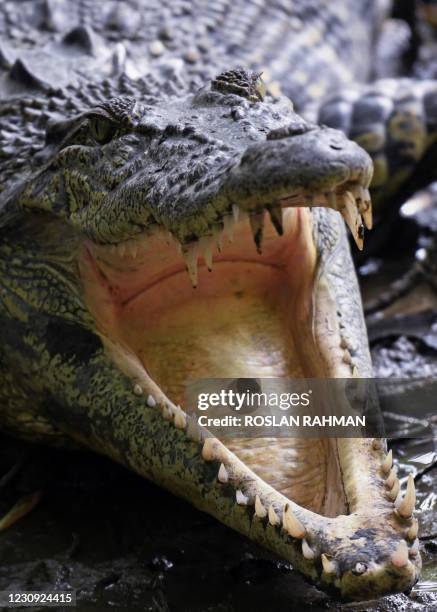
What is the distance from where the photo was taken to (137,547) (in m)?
2.87

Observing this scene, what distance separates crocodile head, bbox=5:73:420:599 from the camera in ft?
7.41

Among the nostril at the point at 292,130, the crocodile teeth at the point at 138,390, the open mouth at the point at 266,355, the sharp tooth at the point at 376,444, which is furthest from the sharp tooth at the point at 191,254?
the sharp tooth at the point at 376,444

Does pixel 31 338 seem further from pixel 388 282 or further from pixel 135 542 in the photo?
pixel 388 282

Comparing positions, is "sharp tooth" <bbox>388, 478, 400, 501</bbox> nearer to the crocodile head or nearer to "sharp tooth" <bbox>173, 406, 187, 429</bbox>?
the crocodile head

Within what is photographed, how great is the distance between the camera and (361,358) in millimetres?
2939

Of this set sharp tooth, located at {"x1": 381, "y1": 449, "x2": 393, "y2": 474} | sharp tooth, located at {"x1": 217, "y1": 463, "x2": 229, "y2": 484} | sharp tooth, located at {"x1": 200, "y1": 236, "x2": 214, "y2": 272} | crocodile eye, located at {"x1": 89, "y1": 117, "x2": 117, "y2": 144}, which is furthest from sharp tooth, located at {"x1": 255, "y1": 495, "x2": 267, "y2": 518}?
crocodile eye, located at {"x1": 89, "y1": 117, "x2": 117, "y2": 144}

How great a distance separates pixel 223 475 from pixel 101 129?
1.19m

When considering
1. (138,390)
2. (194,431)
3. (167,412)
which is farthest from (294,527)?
(138,390)

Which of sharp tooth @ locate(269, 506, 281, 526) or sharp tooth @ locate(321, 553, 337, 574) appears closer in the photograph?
sharp tooth @ locate(321, 553, 337, 574)

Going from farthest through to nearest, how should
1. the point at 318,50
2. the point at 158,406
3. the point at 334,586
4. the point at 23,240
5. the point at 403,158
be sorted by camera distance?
the point at 318,50, the point at 403,158, the point at 23,240, the point at 158,406, the point at 334,586

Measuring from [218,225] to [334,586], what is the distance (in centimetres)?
92

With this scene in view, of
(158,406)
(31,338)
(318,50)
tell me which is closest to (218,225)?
(158,406)

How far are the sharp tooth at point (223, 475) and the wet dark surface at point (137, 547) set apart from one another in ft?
1.11

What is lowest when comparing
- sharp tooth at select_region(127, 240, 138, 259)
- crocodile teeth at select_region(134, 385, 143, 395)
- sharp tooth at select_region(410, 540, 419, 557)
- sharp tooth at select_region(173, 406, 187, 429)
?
crocodile teeth at select_region(134, 385, 143, 395)
